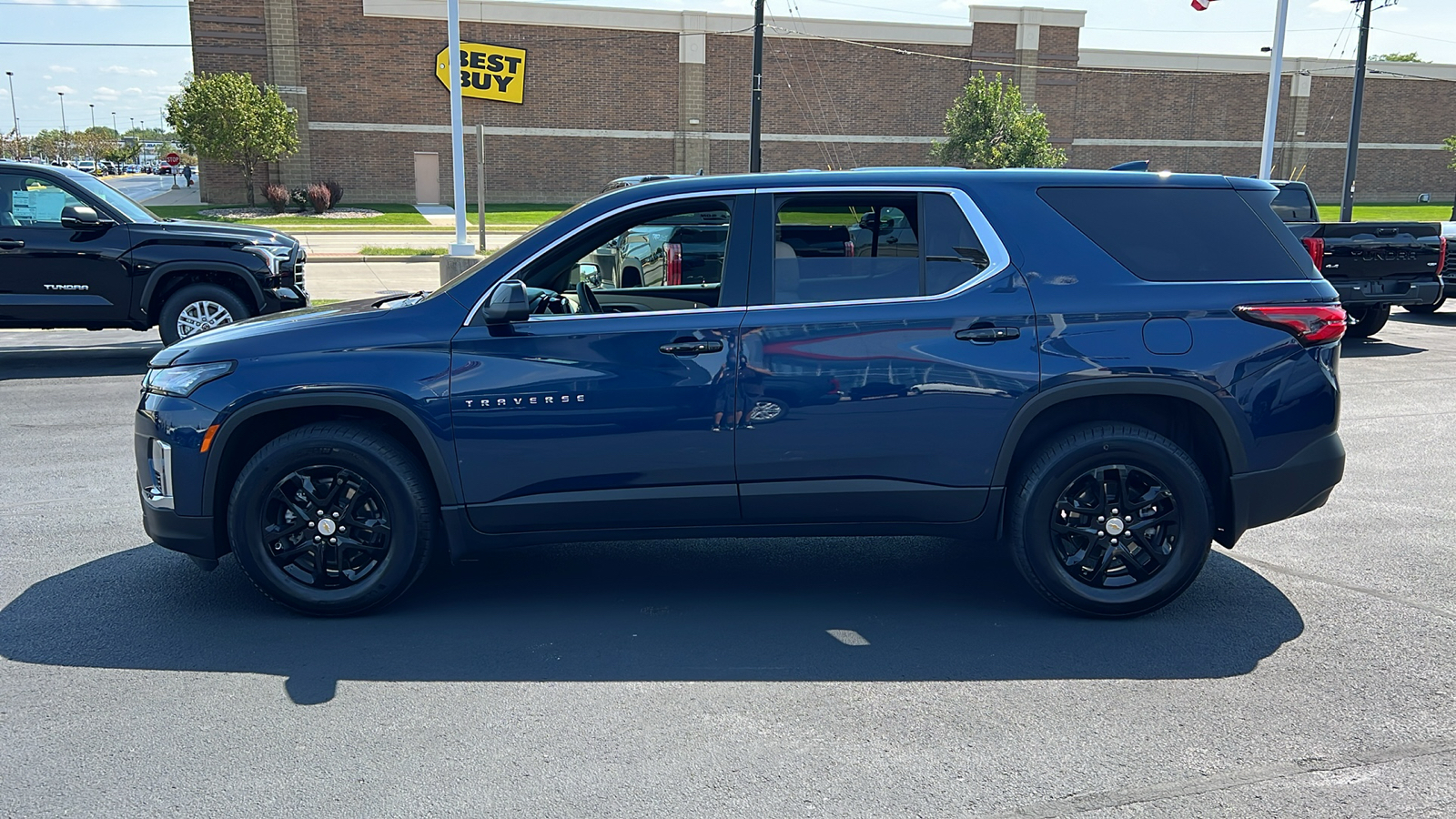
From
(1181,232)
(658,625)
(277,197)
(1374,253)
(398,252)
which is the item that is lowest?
(658,625)

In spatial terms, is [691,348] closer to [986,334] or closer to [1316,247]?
[986,334]

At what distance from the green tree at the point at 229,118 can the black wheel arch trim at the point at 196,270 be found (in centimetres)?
3301

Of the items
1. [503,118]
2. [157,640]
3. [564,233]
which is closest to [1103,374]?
[564,233]

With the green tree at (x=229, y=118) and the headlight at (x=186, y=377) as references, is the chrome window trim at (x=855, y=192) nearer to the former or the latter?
the headlight at (x=186, y=377)

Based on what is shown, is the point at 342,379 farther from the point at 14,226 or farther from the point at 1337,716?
the point at 14,226

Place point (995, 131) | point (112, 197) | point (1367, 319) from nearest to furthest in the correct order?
point (112, 197) → point (1367, 319) → point (995, 131)

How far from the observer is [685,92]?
158ft

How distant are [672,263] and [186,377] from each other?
83.7 inches

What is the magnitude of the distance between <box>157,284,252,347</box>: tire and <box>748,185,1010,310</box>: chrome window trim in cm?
825

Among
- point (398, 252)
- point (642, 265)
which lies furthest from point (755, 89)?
point (642, 265)

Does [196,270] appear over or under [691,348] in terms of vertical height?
under

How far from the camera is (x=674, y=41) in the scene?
156ft

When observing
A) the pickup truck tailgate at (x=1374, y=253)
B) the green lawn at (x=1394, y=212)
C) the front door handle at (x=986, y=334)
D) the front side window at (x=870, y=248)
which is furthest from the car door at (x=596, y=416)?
the green lawn at (x=1394, y=212)

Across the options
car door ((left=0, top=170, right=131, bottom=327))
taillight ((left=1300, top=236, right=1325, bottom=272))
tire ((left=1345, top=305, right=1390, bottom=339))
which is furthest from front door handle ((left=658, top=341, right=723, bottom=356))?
tire ((left=1345, top=305, right=1390, bottom=339))
